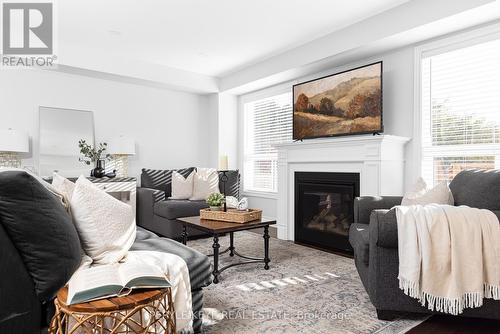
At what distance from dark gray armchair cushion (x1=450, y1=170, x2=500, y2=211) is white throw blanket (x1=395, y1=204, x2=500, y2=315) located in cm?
38

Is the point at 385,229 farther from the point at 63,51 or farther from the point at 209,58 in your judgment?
the point at 63,51

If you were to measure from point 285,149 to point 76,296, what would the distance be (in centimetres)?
354

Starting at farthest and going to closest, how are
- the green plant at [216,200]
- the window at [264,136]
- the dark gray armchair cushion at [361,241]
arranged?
1. the window at [264,136]
2. the green plant at [216,200]
3. the dark gray armchair cushion at [361,241]

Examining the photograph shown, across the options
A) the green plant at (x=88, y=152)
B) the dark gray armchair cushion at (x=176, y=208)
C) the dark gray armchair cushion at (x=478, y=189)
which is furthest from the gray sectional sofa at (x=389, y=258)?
the green plant at (x=88, y=152)

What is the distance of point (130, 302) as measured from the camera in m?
1.16

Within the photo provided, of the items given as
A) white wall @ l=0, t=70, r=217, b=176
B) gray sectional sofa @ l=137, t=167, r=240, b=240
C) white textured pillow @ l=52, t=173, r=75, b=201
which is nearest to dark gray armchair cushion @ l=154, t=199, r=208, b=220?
gray sectional sofa @ l=137, t=167, r=240, b=240

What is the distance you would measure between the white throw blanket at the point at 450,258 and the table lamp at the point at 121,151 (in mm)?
4097

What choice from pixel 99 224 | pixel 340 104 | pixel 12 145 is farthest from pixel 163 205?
pixel 99 224

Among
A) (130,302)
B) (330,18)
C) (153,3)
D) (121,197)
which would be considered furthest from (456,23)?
(121,197)

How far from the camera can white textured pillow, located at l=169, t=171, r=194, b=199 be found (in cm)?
470

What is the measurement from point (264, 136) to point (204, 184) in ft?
4.89

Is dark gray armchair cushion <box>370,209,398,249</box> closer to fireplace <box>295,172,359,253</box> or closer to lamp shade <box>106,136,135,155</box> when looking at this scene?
fireplace <box>295,172,359,253</box>

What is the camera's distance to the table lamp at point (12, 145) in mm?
3963

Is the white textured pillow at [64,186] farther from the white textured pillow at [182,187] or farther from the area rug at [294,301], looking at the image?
the white textured pillow at [182,187]
